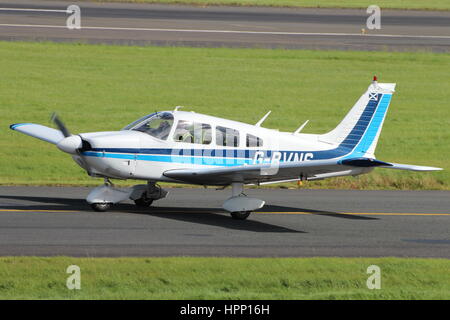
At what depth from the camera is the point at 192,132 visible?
18984 mm

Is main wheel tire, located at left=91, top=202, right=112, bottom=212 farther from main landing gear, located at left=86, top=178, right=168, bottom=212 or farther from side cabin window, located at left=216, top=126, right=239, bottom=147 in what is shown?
side cabin window, located at left=216, top=126, right=239, bottom=147

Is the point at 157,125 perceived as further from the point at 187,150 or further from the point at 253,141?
the point at 253,141

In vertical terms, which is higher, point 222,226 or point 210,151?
point 210,151

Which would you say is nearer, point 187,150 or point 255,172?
point 255,172

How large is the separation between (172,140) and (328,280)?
5.71 m

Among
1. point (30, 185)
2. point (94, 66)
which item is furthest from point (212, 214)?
point (94, 66)

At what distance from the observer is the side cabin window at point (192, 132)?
1892cm

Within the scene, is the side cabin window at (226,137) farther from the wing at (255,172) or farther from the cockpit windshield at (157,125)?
the cockpit windshield at (157,125)

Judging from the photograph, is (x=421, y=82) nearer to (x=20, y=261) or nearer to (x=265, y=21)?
(x=265, y=21)

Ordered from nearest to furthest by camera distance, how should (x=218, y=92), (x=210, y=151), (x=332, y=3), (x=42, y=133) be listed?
(x=210, y=151)
(x=42, y=133)
(x=218, y=92)
(x=332, y=3)

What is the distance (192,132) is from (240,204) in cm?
185

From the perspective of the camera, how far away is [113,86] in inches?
1430

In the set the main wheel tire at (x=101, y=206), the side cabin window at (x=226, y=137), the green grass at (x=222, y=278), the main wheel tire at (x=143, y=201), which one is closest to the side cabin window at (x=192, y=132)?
the side cabin window at (x=226, y=137)

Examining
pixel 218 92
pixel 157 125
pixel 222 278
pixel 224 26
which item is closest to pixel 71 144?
pixel 157 125
